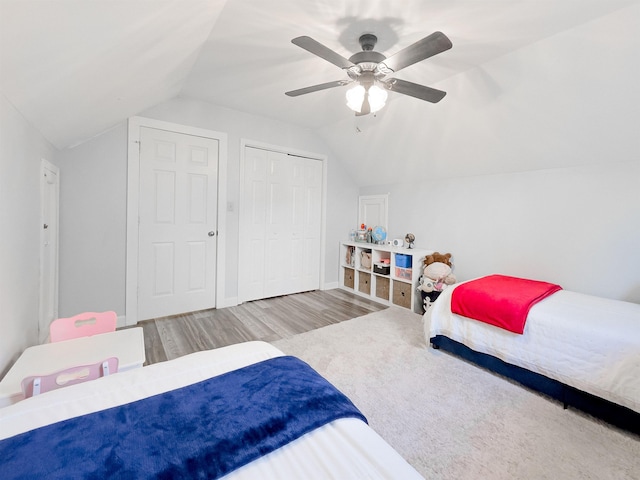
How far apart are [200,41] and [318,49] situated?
947 mm

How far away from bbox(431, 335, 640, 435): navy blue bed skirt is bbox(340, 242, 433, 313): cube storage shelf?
1.18 m

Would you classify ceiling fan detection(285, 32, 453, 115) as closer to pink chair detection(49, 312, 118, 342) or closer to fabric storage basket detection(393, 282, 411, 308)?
pink chair detection(49, 312, 118, 342)

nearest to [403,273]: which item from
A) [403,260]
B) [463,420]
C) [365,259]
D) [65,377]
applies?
[403,260]

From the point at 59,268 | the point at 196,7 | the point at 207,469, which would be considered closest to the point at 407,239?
the point at 196,7

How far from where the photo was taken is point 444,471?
4.38ft

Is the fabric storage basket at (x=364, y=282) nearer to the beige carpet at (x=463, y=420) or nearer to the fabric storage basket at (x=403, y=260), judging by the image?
the fabric storage basket at (x=403, y=260)

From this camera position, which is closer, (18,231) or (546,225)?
(18,231)

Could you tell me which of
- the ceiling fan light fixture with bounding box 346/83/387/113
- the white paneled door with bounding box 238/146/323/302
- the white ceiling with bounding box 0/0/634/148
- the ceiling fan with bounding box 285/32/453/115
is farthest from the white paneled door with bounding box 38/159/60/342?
the ceiling fan light fixture with bounding box 346/83/387/113

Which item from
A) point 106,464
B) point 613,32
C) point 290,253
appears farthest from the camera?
point 290,253

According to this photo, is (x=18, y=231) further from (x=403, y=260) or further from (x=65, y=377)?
(x=403, y=260)

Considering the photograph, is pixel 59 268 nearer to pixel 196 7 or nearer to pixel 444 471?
pixel 196 7

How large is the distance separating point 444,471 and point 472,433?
351 millimetres

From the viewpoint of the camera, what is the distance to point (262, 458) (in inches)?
28.8

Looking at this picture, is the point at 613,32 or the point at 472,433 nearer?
the point at 472,433
